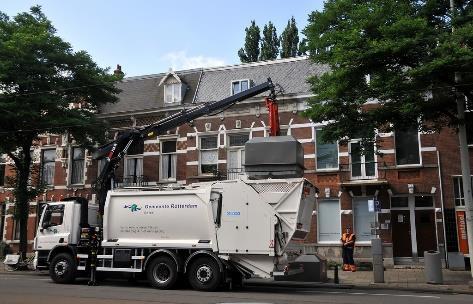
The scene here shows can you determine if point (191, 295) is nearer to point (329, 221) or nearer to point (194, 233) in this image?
point (194, 233)

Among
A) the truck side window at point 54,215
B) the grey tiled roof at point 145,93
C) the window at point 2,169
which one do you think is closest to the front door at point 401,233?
the grey tiled roof at point 145,93

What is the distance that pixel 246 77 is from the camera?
28.0m

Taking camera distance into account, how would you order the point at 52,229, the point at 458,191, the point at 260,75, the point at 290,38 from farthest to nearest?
the point at 290,38 → the point at 260,75 → the point at 458,191 → the point at 52,229

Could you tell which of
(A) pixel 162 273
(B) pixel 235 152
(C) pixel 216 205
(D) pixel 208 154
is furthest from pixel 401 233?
(A) pixel 162 273

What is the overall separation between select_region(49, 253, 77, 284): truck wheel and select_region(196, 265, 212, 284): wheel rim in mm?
4730

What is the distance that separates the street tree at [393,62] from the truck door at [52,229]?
959 cm

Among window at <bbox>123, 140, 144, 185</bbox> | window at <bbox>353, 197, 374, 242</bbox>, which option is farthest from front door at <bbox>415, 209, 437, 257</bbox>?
window at <bbox>123, 140, 144, 185</bbox>

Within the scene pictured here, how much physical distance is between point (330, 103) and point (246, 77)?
1135 centimetres

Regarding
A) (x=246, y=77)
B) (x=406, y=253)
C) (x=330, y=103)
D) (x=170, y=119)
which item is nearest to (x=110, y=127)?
(x=246, y=77)

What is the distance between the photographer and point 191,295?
12.8 meters

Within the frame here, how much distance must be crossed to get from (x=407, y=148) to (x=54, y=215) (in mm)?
16037

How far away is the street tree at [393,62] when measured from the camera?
14.9 metres

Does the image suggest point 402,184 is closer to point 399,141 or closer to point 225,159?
point 399,141

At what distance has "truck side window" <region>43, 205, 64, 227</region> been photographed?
1731 centimetres
